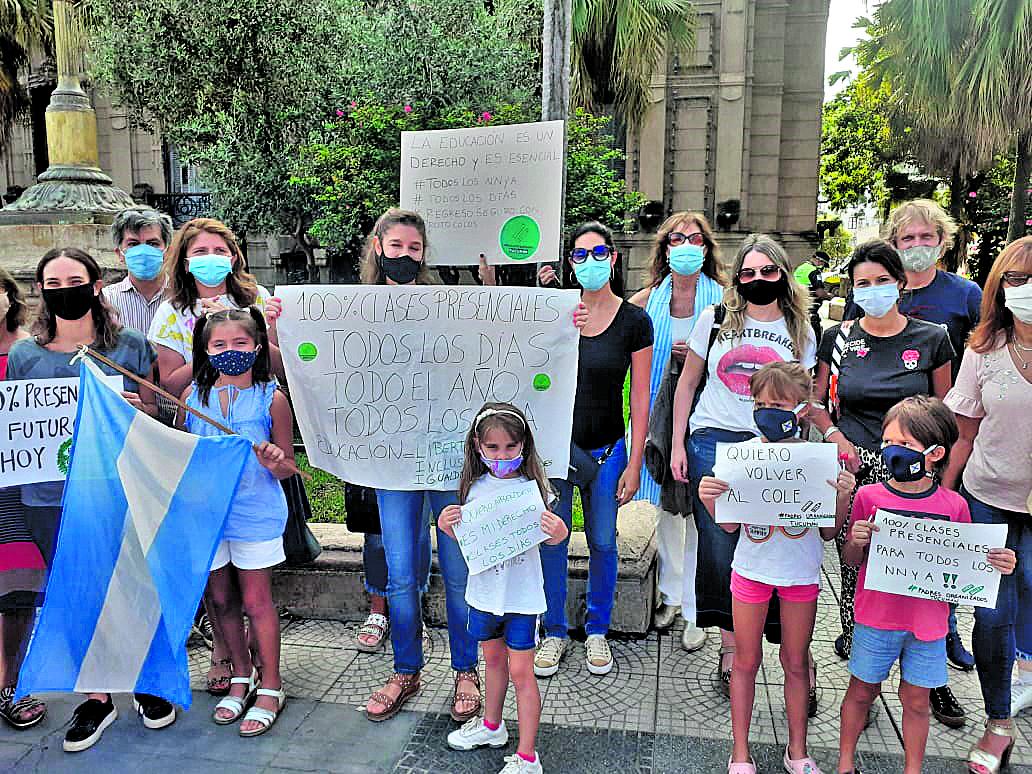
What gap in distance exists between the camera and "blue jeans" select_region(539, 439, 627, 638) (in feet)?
12.2

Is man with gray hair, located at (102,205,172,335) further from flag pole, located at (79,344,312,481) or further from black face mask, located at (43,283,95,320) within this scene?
flag pole, located at (79,344,312,481)

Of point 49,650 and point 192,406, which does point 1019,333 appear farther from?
point 49,650

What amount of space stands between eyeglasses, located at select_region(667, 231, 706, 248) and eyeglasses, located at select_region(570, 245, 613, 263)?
0.51 metres

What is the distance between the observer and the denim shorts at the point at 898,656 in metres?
2.74

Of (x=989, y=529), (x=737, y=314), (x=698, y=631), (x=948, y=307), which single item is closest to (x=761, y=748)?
(x=698, y=631)

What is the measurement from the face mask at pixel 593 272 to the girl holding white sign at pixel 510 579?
80 centimetres

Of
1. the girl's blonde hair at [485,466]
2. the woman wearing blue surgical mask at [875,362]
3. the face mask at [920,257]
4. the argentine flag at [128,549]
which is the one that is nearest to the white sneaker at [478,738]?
the girl's blonde hair at [485,466]

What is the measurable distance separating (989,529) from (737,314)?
1.21m

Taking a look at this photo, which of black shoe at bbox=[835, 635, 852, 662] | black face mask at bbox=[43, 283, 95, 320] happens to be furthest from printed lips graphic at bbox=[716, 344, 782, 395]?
black face mask at bbox=[43, 283, 95, 320]

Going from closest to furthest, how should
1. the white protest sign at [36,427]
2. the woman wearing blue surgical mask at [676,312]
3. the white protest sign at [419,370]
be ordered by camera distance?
the white protest sign at [36,427]
the white protest sign at [419,370]
the woman wearing blue surgical mask at [676,312]

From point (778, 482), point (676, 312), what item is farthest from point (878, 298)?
point (676, 312)

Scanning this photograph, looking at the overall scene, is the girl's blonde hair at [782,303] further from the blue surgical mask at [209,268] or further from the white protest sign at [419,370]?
the blue surgical mask at [209,268]

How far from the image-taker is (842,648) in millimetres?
3920

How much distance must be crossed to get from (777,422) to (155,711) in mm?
2801
